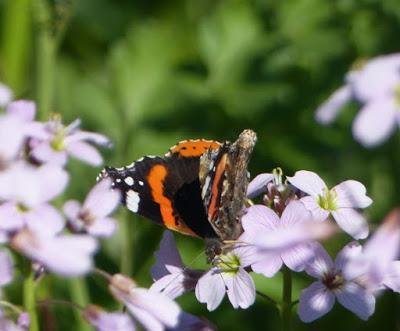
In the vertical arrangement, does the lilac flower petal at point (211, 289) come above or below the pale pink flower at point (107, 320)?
above

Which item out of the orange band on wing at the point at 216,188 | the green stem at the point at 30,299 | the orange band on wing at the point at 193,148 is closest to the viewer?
the green stem at the point at 30,299

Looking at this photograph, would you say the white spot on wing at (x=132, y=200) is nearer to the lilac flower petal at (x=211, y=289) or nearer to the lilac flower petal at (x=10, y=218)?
the lilac flower petal at (x=211, y=289)

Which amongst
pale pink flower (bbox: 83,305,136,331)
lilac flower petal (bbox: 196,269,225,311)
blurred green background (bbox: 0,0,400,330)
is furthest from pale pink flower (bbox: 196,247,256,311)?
blurred green background (bbox: 0,0,400,330)

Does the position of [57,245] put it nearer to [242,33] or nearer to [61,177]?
[61,177]

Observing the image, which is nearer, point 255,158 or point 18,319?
point 18,319

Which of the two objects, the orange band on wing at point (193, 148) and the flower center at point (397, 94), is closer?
the flower center at point (397, 94)

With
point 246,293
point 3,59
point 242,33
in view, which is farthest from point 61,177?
point 3,59

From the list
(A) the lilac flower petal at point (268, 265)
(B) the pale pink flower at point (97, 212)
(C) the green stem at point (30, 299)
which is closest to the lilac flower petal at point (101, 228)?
(B) the pale pink flower at point (97, 212)
